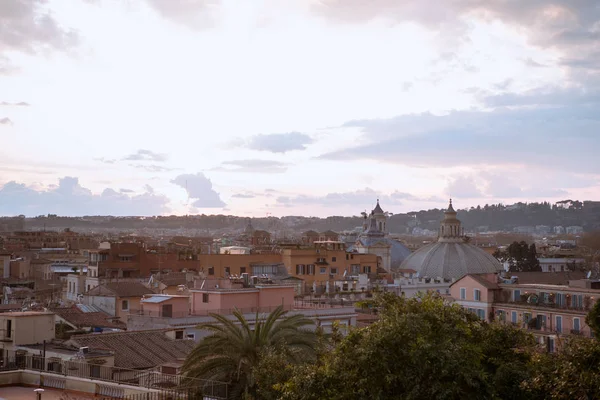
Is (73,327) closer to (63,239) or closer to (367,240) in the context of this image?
(367,240)

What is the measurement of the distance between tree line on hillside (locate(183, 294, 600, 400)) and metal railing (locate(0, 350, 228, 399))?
829mm

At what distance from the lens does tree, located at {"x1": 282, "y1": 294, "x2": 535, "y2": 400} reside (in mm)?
13992

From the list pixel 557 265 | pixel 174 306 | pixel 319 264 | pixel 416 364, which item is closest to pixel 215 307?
pixel 174 306

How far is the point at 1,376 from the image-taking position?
17062mm

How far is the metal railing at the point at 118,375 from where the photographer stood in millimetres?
16413

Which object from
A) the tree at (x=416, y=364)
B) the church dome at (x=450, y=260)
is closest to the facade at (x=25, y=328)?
the tree at (x=416, y=364)

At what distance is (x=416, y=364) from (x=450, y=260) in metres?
67.6

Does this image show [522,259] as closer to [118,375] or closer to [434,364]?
[118,375]

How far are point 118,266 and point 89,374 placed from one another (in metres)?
37.3

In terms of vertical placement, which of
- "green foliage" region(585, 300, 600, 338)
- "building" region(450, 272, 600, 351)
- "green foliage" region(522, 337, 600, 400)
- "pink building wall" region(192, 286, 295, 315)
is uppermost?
"green foliage" region(585, 300, 600, 338)

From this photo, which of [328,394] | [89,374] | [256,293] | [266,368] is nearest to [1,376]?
[89,374]

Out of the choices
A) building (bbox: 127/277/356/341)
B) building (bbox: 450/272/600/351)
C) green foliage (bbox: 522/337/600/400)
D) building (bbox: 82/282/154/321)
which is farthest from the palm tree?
building (bbox: 450/272/600/351)

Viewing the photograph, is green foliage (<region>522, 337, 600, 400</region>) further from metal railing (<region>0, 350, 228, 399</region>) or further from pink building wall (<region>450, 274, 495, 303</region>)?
pink building wall (<region>450, 274, 495, 303</region>)

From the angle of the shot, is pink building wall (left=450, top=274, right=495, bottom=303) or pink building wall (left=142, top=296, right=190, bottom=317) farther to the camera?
pink building wall (left=450, top=274, right=495, bottom=303)
